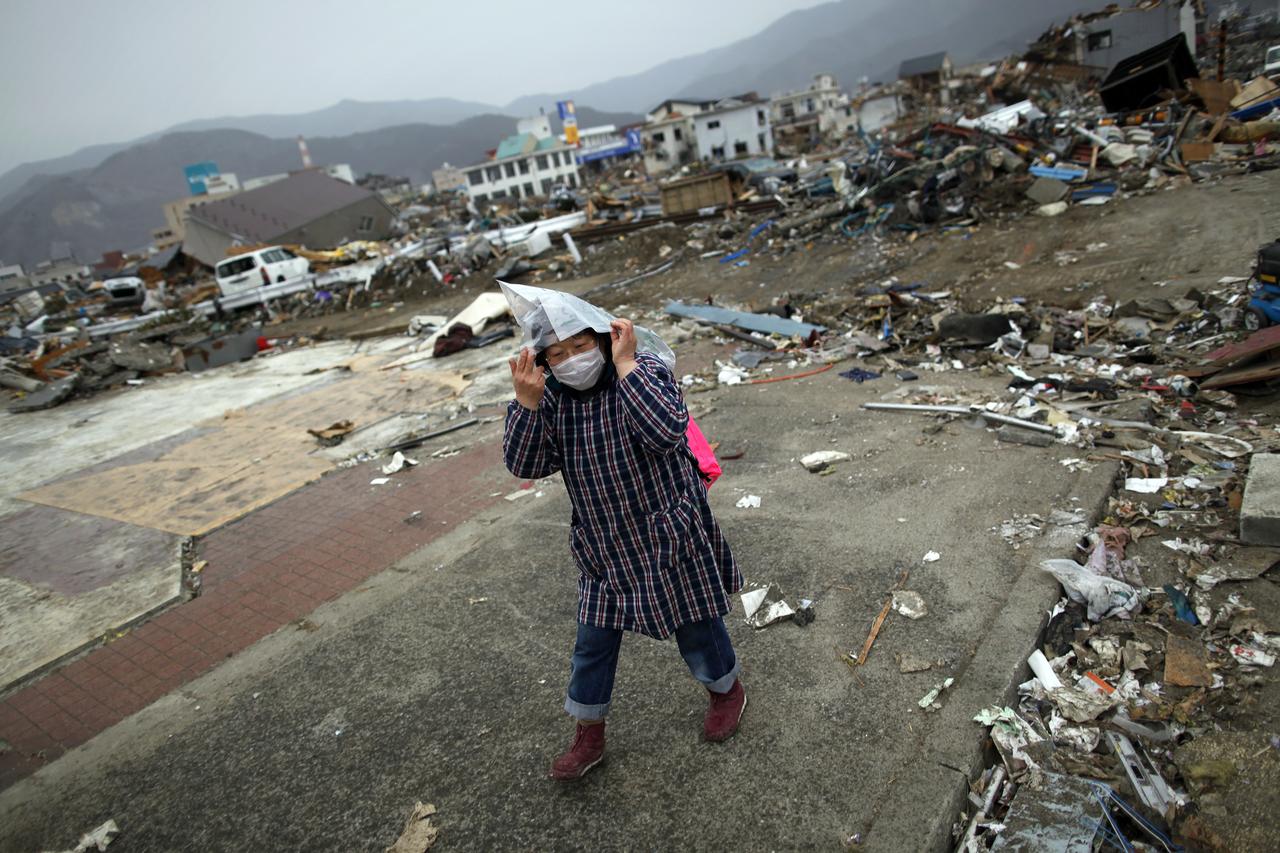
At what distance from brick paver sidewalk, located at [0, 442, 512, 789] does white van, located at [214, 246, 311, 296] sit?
17095 mm

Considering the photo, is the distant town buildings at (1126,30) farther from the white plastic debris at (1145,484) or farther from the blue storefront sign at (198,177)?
the blue storefront sign at (198,177)

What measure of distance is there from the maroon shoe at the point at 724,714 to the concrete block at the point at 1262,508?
246 centimetres

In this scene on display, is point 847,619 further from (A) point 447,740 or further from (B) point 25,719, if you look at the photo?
(B) point 25,719

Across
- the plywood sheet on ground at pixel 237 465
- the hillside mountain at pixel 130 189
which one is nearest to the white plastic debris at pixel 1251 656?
the plywood sheet on ground at pixel 237 465

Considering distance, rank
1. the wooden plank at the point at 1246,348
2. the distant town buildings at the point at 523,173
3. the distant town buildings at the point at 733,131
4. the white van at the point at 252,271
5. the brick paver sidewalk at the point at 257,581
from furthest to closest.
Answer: the distant town buildings at the point at 523,173, the distant town buildings at the point at 733,131, the white van at the point at 252,271, the wooden plank at the point at 1246,348, the brick paver sidewalk at the point at 257,581

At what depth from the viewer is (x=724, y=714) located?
249 cm

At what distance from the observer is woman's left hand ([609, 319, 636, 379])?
6.73 ft

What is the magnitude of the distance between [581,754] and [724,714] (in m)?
0.55

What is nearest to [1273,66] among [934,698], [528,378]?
[934,698]

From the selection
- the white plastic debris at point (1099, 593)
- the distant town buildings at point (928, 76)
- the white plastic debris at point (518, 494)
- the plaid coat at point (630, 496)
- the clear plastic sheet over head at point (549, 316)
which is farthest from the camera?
the distant town buildings at point (928, 76)

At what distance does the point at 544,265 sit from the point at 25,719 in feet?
46.9

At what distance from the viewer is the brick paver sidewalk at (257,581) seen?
3516 mm

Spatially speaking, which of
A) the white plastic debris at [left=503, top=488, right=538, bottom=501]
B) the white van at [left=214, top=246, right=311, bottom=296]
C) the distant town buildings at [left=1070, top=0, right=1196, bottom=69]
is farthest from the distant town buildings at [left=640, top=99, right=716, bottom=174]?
the white plastic debris at [left=503, top=488, right=538, bottom=501]

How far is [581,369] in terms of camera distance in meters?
2.03
